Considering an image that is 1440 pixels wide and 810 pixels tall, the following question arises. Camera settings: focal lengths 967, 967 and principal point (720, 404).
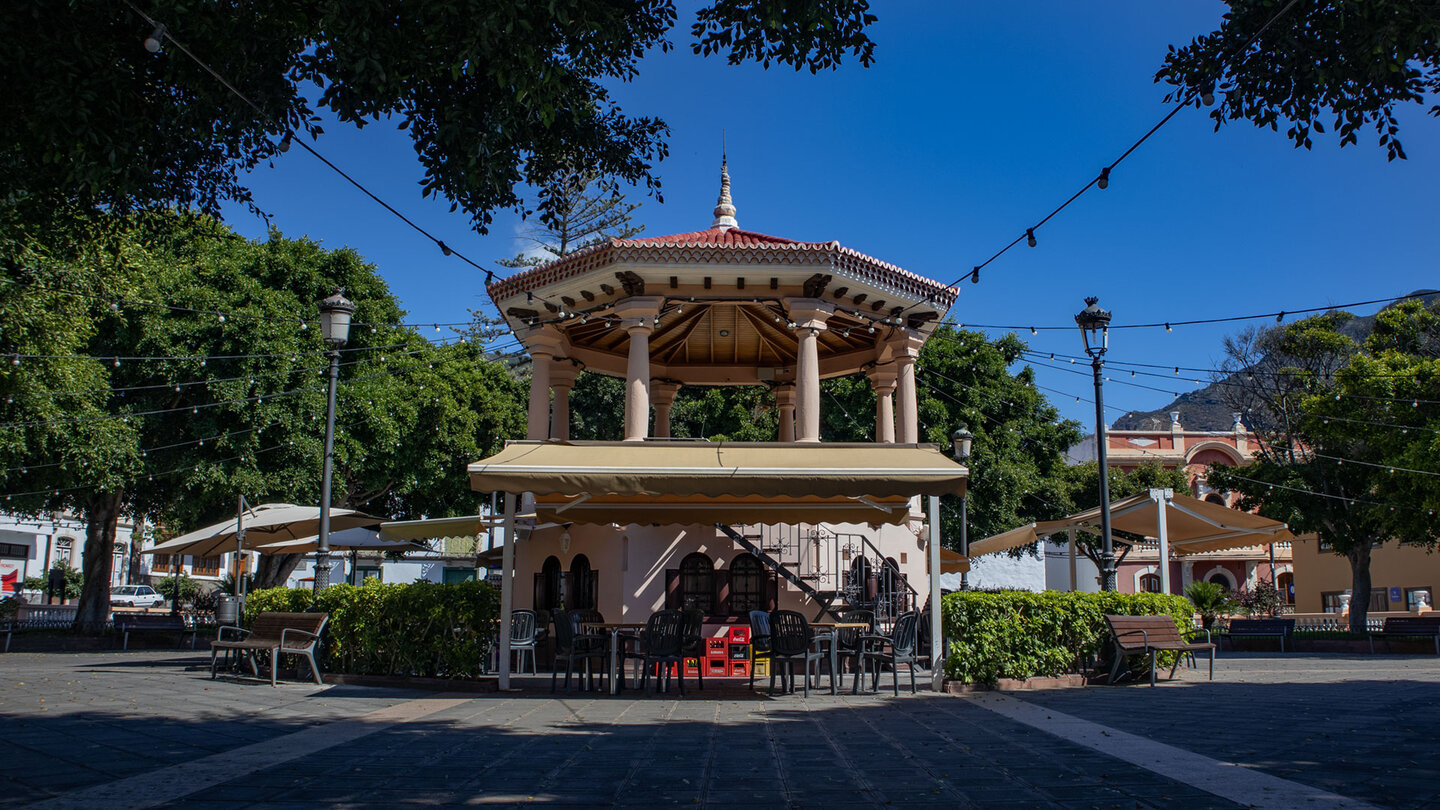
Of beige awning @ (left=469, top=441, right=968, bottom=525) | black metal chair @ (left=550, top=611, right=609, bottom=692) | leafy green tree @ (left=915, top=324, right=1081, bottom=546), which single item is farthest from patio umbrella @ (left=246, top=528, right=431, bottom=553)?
leafy green tree @ (left=915, top=324, right=1081, bottom=546)

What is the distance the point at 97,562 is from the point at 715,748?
22.1m

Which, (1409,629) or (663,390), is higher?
(663,390)

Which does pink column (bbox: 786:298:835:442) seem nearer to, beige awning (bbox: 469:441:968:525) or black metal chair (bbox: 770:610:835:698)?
beige awning (bbox: 469:441:968:525)

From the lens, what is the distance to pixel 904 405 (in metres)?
15.5

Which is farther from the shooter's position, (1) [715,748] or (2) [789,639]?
(2) [789,639]

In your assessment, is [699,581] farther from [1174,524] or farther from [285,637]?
[1174,524]

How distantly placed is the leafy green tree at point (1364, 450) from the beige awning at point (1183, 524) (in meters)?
5.20

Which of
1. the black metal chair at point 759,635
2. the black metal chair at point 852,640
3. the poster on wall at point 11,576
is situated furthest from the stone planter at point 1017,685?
the poster on wall at point 11,576

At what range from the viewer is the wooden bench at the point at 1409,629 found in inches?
810

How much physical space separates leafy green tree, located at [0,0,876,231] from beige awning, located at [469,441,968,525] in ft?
11.2

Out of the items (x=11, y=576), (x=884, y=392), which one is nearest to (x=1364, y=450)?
(x=884, y=392)

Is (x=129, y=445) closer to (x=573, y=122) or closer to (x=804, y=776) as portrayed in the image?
(x=573, y=122)

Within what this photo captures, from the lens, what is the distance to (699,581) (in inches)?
539

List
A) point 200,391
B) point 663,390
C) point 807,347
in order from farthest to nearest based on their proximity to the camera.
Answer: point 200,391, point 663,390, point 807,347
